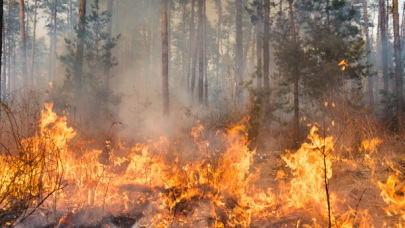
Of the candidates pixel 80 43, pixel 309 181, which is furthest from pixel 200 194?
pixel 80 43

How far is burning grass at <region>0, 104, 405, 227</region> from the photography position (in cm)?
280

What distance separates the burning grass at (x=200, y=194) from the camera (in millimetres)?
2805

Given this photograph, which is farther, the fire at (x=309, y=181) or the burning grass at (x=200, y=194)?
the fire at (x=309, y=181)

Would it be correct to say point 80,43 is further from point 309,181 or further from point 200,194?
point 309,181

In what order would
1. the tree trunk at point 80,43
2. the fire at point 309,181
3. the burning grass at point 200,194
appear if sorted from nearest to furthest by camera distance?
the burning grass at point 200,194
the fire at point 309,181
the tree trunk at point 80,43

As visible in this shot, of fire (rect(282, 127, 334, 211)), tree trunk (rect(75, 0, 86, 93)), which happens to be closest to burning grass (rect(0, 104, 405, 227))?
fire (rect(282, 127, 334, 211))

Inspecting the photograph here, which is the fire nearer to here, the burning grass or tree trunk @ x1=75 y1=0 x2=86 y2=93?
the burning grass

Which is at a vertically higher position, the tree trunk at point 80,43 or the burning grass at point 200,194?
the tree trunk at point 80,43

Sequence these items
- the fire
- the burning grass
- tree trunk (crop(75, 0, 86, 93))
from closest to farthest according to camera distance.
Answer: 1. the burning grass
2. the fire
3. tree trunk (crop(75, 0, 86, 93))

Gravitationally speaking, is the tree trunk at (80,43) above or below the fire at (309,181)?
above

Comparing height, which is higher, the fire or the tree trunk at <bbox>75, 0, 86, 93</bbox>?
the tree trunk at <bbox>75, 0, 86, 93</bbox>

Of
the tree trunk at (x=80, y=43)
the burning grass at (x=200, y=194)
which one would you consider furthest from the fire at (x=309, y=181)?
the tree trunk at (x=80, y=43)

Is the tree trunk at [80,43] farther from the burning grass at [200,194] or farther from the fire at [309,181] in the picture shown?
the fire at [309,181]

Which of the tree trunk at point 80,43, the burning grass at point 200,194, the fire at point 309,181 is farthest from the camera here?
the tree trunk at point 80,43
